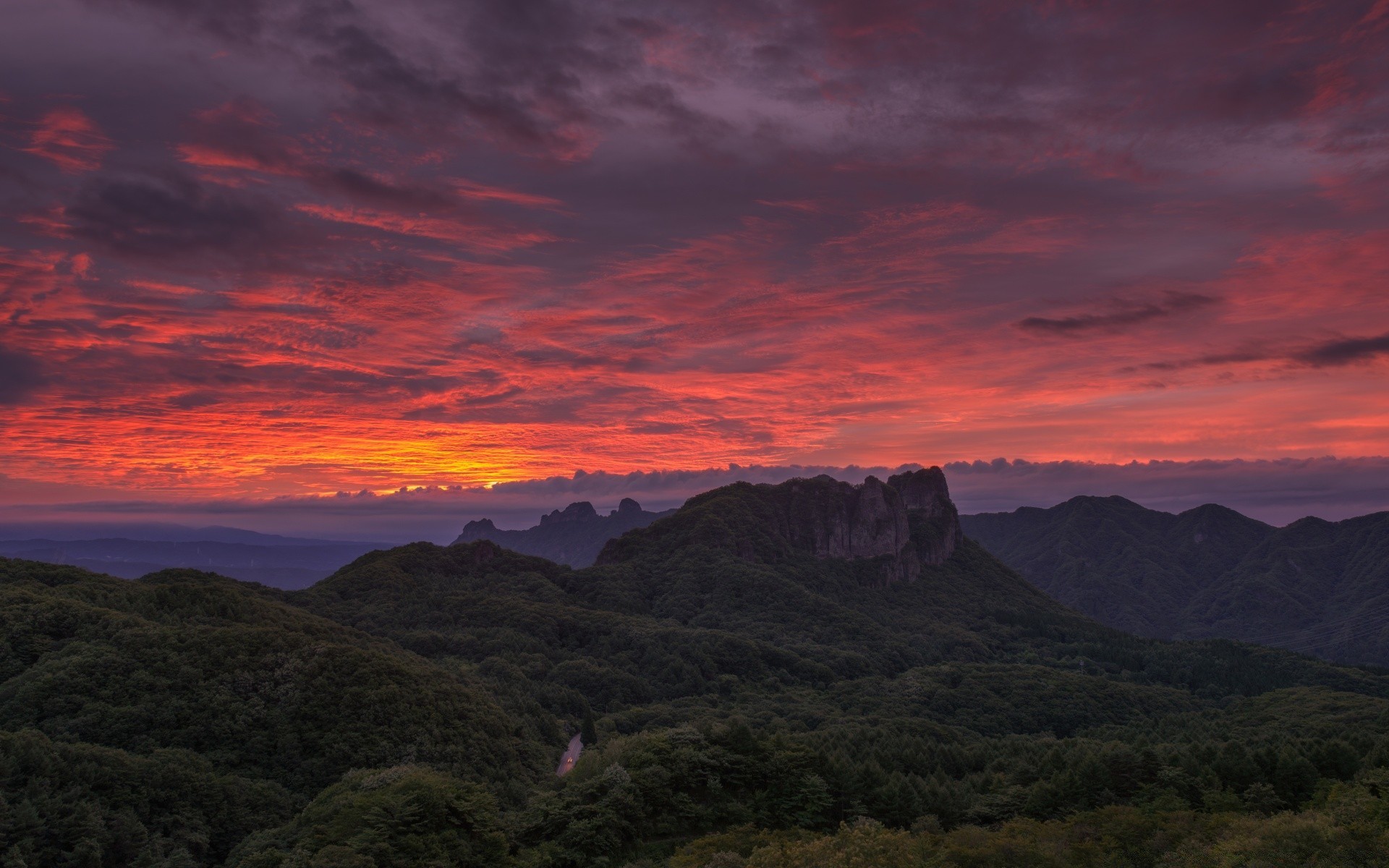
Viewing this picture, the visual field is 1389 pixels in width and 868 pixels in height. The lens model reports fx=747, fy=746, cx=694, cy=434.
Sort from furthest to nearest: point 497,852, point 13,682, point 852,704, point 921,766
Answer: point 852,704, point 921,766, point 13,682, point 497,852

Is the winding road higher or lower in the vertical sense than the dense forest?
A: lower

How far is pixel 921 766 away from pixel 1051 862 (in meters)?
47.1

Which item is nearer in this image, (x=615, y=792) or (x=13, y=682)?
(x=615, y=792)

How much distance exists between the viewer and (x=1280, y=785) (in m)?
79.7

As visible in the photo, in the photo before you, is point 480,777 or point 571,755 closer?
point 480,777

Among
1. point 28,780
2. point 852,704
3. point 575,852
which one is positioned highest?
point 28,780

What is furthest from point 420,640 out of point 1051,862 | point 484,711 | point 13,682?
point 1051,862

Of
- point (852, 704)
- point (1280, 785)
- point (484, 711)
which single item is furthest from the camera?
point (852, 704)

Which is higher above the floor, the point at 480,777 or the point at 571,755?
the point at 480,777

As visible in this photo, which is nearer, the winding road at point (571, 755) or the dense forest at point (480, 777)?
the dense forest at point (480, 777)

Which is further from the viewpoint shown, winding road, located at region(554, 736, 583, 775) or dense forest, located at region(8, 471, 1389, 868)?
winding road, located at region(554, 736, 583, 775)

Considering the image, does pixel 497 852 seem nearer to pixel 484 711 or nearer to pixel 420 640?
pixel 484 711

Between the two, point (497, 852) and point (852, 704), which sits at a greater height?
point (497, 852)

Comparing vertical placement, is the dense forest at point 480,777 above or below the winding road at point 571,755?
above
